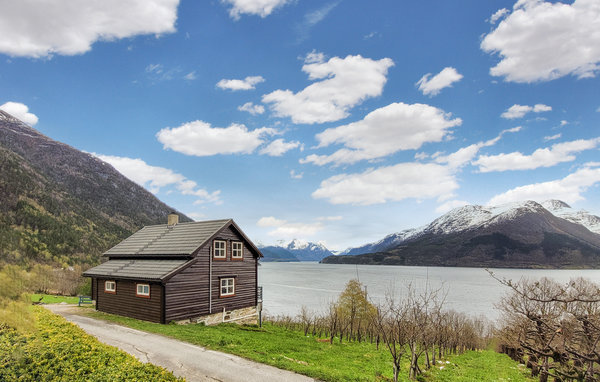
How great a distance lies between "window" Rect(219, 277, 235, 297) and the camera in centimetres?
3080

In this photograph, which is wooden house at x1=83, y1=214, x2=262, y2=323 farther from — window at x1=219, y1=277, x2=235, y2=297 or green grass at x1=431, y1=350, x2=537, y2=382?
green grass at x1=431, y1=350, x2=537, y2=382

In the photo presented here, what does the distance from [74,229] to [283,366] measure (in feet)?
435

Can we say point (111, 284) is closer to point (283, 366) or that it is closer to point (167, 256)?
point (167, 256)

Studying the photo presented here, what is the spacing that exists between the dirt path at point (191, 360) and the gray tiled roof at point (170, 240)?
860cm

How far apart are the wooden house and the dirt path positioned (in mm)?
5125

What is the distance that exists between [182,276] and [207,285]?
2743mm

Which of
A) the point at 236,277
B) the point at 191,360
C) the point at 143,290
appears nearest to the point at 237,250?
the point at 236,277

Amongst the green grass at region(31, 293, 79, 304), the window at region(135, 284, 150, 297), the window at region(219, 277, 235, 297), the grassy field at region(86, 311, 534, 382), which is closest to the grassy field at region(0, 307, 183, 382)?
the grassy field at region(86, 311, 534, 382)

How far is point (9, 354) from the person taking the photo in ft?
41.4

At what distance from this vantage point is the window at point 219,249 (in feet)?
99.9

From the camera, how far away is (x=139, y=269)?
2873 centimetres

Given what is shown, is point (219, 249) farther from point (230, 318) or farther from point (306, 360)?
point (306, 360)

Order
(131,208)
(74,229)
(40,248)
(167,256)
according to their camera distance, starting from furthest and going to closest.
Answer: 1. (131,208)
2. (74,229)
3. (40,248)
4. (167,256)

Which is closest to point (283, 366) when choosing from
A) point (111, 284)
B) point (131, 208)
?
point (111, 284)
